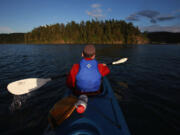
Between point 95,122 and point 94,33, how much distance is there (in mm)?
89481

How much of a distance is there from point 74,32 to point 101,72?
91.1m

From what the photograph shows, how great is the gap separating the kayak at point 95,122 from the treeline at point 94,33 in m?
84.6

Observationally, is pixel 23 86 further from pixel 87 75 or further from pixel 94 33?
pixel 94 33

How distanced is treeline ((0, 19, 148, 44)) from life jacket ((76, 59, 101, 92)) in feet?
276

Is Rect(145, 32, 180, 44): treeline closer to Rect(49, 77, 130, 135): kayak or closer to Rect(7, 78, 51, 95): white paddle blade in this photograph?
Rect(7, 78, 51, 95): white paddle blade

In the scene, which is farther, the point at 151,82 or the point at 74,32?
the point at 74,32

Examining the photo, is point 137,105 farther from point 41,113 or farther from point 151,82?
point 41,113

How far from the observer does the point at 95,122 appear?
6.06 feet

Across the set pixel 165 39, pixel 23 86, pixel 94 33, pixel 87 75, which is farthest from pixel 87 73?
pixel 165 39

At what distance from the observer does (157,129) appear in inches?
119

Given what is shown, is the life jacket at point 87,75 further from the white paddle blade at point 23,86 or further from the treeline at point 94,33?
the treeline at point 94,33

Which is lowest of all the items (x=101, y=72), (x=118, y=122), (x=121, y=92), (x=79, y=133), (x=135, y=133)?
(x=135, y=133)

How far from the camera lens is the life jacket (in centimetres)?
246

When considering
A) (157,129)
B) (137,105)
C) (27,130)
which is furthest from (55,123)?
(137,105)
